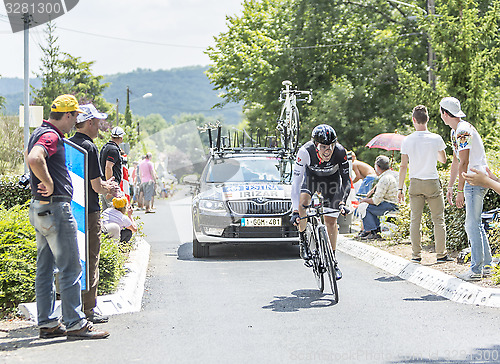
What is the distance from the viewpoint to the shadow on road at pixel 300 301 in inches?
303

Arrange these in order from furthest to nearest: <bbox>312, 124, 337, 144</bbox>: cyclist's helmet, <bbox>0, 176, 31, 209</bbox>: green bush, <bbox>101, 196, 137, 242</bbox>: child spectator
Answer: <bbox>0, 176, 31, 209</bbox>: green bush → <bbox>101, 196, 137, 242</bbox>: child spectator → <bbox>312, 124, 337, 144</bbox>: cyclist's helmet

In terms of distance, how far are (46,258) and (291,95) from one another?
41.8 feet

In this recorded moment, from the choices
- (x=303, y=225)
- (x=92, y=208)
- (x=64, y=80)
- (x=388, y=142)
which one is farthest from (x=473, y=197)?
(x=64, y=80)

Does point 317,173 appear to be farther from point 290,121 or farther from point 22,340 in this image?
point 290,121

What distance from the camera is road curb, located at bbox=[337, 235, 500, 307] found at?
7520mm

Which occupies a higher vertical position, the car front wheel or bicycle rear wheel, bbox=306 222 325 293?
bicycle rear wheel, bbox=306 222 325 293

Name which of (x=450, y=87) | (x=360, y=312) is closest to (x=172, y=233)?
(x=450, y=87)

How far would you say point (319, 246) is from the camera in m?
8.31

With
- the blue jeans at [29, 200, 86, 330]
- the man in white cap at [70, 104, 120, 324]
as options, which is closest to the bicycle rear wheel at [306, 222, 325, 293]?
the man in white cap at [70, 104, 120, 324]

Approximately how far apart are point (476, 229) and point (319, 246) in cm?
180

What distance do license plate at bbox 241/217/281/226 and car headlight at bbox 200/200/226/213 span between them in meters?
0.39

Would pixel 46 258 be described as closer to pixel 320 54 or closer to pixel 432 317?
pixel 432 317

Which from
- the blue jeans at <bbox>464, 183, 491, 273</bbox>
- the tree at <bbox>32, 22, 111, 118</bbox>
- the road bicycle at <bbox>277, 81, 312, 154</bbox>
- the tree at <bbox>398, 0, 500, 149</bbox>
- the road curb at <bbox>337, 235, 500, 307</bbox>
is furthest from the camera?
the tree at <bbox>32, 22, 111, 118</bbox>

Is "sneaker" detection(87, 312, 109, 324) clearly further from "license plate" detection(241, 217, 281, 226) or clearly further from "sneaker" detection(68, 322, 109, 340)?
"license plate" detection(241, 217, 281, 226)
